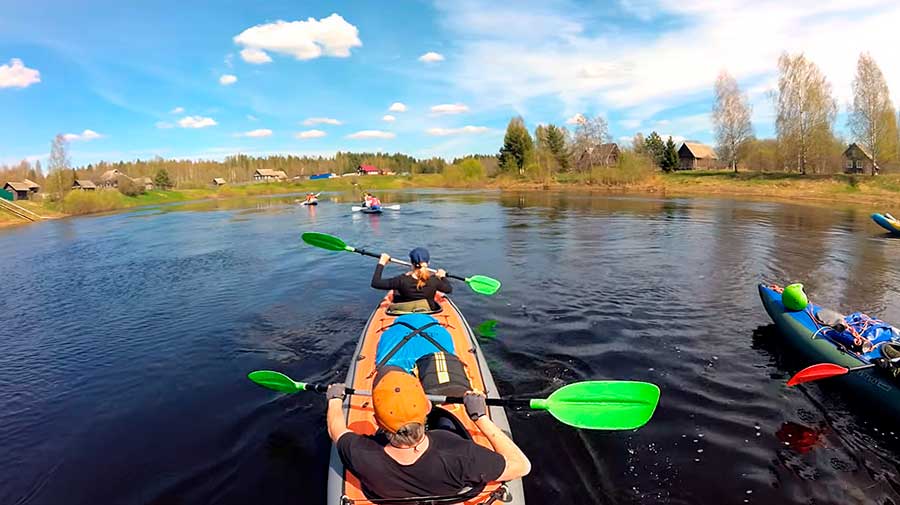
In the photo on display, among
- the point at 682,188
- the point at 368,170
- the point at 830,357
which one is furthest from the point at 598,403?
the point at 368,170

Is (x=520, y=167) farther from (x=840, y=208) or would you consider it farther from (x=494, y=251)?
(x=494, y=251)

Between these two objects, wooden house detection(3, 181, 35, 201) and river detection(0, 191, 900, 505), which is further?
wooden house detection(3, 181, 35, 201)

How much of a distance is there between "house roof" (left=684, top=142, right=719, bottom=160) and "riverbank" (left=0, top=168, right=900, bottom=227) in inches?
781

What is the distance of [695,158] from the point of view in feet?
222

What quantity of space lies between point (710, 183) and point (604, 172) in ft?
33.2

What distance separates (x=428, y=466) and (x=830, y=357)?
607cm

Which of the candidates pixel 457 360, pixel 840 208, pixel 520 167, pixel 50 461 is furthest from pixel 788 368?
pixel 520 167

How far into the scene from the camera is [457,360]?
4.82m

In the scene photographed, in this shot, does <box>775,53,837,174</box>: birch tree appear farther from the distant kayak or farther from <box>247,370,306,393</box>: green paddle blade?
<box>247,370,306,393</box>: green paddle blade

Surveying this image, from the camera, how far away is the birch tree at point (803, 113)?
41031mm

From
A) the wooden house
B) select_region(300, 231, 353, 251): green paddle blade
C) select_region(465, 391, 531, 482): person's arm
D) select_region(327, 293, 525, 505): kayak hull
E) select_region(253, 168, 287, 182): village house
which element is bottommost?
select_region(327, 293, 525, 505): kayak hull

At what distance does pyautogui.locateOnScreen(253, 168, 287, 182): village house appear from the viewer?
12925 cm

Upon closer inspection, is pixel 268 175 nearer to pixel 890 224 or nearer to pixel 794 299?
pixel 890 224

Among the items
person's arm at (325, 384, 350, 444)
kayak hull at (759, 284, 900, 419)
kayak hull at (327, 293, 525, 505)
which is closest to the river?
kayak hull at (759, 284, 900, 419)
